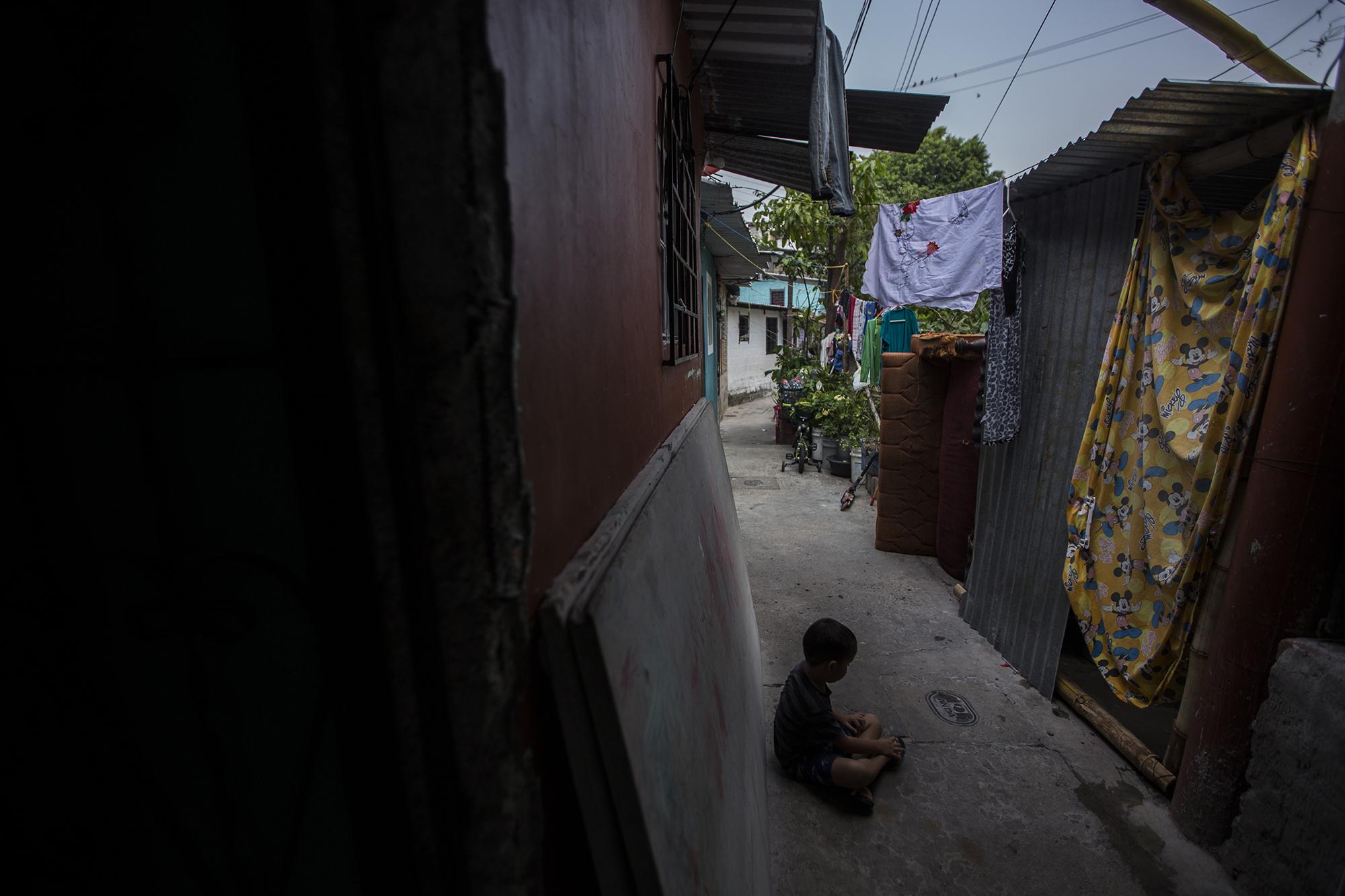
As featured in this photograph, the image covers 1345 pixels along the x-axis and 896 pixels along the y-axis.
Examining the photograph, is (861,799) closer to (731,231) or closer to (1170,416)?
(1170,416)

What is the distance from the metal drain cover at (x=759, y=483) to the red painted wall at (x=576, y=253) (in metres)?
6.55

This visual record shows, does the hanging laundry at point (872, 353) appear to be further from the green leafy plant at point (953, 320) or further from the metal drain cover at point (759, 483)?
the metal drain cover at point (759, 483)

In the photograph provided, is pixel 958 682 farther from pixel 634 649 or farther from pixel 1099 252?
pixel 634 649

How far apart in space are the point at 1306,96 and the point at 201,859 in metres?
3.98

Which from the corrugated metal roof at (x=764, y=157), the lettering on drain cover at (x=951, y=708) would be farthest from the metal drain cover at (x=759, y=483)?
the lettering on drain cover at (x=951, y=708)

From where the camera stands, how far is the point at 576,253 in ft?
3.73

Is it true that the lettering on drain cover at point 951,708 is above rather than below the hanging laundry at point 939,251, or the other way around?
below

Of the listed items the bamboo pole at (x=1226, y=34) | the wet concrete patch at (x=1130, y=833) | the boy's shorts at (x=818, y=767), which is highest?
the bamboo pole at (x=1226, y=34)

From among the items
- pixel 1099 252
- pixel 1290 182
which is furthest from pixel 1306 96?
pixel 1099 252

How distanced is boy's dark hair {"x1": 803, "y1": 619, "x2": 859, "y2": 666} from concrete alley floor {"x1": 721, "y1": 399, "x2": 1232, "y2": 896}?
0.67m

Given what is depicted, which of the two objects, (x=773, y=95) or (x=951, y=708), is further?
(x=773, y=95)

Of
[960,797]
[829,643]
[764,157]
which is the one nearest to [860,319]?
[764,157]

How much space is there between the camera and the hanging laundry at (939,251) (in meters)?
4.07

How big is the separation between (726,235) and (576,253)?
8.72 meters
